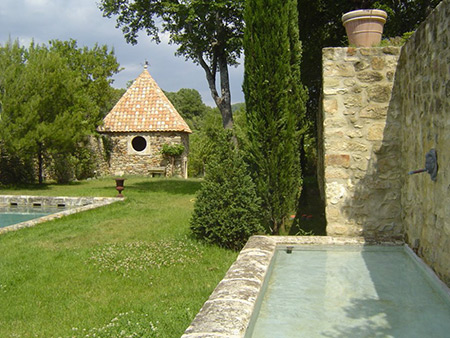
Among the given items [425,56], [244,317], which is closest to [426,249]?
[425,56]

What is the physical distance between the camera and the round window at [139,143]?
81.8ft

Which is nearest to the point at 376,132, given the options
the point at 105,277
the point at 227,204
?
the point at 227,204

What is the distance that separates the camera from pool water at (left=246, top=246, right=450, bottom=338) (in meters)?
2.94

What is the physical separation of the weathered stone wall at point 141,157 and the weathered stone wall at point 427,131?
1877cm

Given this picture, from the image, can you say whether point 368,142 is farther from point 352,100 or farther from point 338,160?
point 352,100

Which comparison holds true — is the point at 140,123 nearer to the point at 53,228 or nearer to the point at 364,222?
the point at 53,228

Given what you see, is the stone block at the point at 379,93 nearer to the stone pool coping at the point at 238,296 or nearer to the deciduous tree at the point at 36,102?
the stone pool coping at the point at 238,296

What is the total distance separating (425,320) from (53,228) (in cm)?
805

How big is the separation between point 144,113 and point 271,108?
17.7 meters

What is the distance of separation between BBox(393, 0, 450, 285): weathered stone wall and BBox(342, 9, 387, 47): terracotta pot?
25.9 inches

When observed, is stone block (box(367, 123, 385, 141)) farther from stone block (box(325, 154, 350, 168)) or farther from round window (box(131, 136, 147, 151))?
round window (box(131, 136, 147, 151))

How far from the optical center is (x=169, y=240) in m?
7.57

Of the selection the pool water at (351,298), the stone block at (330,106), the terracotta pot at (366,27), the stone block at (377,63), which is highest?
the terracotta pot at (366,27)

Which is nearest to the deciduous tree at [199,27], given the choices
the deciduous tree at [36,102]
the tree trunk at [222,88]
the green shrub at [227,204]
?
the tree trunk at [222,88]
